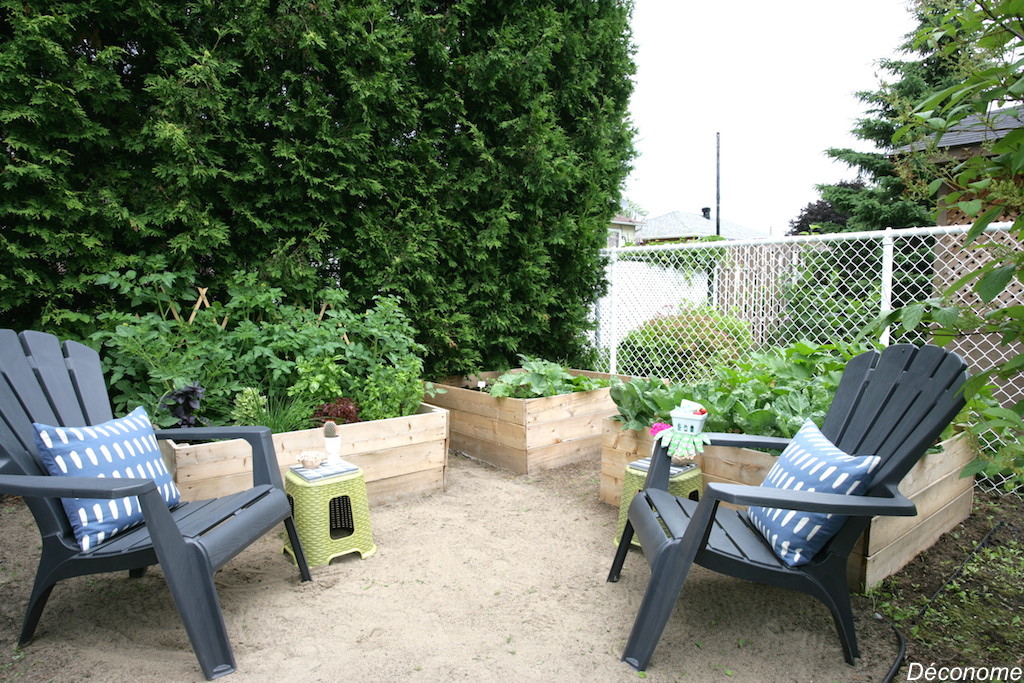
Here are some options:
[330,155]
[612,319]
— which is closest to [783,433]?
[612,319]

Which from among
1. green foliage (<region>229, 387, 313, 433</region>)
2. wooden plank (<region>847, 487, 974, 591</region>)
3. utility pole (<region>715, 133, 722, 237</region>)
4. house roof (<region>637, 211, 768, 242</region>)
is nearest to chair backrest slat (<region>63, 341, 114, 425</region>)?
green foliage (<region>229, 387, 313, 433</region>)

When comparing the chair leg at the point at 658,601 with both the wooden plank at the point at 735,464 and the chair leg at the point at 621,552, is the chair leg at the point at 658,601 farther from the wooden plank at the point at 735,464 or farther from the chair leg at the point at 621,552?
the wooden plank at the point at 735,464

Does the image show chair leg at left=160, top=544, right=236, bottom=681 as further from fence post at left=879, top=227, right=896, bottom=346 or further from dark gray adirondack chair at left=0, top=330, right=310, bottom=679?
fence post at left=879, top=227, right=896, bottom=346

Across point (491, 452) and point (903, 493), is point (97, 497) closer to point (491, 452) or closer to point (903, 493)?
point (491, 452)

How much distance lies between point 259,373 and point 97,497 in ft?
5.58

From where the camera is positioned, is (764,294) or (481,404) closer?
(481,404)

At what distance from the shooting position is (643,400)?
2.80 metres

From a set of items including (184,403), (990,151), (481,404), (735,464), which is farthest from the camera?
(481,404)

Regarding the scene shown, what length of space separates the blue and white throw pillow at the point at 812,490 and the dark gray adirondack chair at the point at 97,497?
164 cm

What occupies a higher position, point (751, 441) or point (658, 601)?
point (751, 441)

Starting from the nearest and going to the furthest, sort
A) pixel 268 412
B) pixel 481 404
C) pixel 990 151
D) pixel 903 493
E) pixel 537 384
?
pixel 990 151
pixel 903 493
pixel 268 412
pixel 537 384
pixel 481 404

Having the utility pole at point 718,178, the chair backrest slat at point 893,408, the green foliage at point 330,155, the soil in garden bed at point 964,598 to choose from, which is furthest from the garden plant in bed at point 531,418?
the utility pole at point 718,178

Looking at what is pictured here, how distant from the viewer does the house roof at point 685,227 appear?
2259 cm

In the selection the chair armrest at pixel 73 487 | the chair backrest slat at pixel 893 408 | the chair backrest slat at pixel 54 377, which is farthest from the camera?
the chair backrest slat at pixel 54 377
